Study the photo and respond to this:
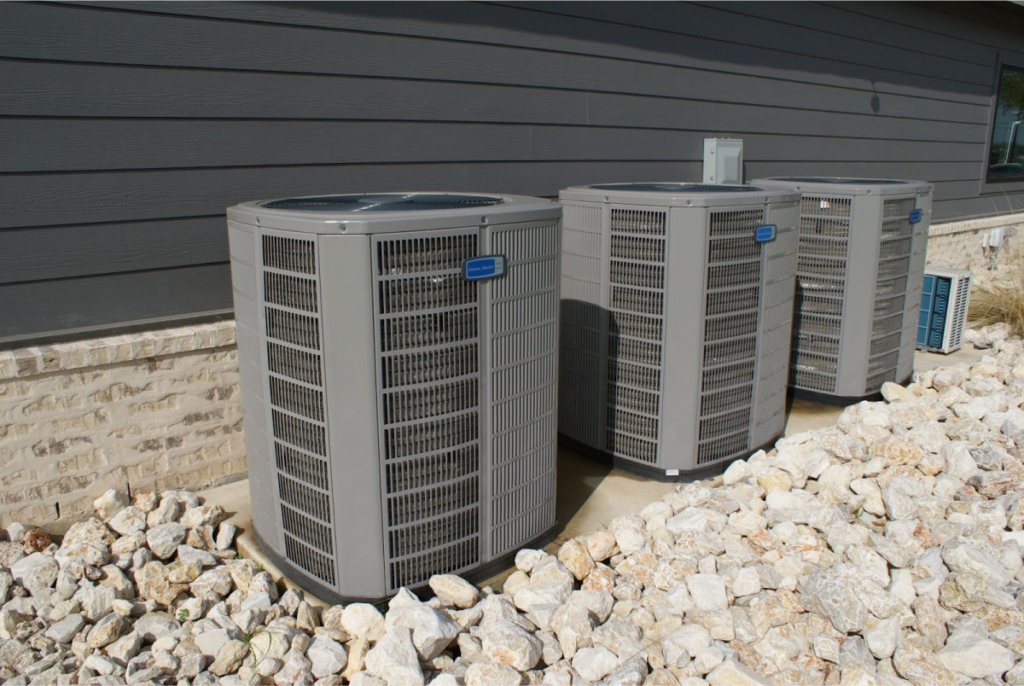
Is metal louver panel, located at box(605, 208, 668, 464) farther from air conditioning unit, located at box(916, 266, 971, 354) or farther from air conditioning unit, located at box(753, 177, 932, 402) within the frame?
air conditioning unit, located at box(916, 266, 971, 354)

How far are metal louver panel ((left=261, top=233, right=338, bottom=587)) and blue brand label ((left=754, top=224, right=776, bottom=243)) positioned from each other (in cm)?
237

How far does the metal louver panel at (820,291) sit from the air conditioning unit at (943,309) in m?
1.77

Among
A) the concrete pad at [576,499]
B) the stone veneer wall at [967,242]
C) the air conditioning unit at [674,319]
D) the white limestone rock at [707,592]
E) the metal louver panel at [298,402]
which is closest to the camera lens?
the metal louver panel at [298,402]

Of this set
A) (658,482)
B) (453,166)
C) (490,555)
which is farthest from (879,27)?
(490,555)

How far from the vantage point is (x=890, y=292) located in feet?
16.9

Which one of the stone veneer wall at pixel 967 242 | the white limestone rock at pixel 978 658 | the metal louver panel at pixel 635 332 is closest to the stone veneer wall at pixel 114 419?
the metal louver panel at pixel 635 332

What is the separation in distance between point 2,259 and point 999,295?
25.9 feet

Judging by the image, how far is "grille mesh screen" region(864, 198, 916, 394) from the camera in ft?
16.4

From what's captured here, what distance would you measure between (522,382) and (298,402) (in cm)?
85

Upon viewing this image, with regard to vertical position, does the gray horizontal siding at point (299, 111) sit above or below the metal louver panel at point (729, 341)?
above

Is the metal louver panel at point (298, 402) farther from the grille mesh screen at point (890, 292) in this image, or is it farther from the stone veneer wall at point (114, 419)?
the grille mesh screen at point (890, 292)

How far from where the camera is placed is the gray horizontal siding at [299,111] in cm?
318

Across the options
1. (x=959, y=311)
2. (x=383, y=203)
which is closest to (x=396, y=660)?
(x=383, y=203)

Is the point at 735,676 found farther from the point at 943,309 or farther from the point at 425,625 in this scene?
the point at 943,309
